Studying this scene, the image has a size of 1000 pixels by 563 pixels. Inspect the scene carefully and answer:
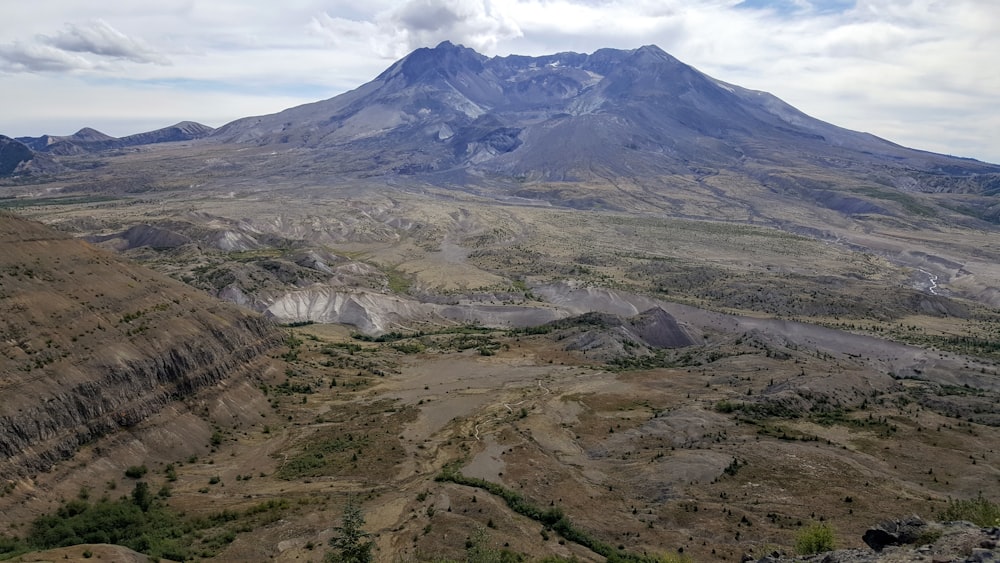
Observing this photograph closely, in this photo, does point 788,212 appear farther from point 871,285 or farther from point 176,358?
point 176,358

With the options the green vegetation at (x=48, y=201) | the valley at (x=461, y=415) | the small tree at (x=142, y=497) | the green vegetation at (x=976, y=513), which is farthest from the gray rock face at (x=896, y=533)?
the green vegetation at (x=48, y=201)

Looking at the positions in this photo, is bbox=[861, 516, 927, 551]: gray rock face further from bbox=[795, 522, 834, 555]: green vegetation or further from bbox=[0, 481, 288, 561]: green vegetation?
bbox=[0, 481, 288, 561]: green vegetation

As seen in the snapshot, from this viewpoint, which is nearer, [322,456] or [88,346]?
[88,346]

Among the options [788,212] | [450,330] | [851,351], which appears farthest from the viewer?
[788,212]

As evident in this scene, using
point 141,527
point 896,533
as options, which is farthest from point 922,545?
point 141,527

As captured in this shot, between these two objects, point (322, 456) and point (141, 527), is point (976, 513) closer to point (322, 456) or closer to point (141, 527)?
point (322, 456)

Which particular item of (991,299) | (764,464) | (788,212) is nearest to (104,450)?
(764,464)

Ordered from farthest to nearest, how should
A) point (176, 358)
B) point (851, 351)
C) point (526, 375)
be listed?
point (851, 351) → point (526, 375) → point (176, 358)
